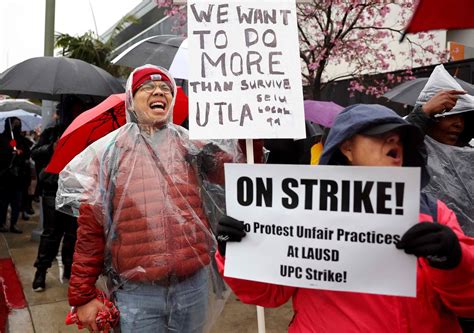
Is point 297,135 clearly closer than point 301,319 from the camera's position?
No

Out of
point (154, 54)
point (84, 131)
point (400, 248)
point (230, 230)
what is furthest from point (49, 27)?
point (400, 248)

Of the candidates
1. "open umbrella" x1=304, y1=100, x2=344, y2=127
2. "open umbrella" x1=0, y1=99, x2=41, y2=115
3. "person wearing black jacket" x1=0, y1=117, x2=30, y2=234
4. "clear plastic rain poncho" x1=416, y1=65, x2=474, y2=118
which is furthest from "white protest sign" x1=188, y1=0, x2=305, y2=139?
"open umbrella" x1=0, y1=99, x2=41, y2=115

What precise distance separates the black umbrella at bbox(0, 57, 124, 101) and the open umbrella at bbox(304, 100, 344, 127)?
205cm

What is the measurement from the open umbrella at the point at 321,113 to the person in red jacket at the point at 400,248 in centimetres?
277

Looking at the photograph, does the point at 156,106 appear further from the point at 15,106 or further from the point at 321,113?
the point at 15,106

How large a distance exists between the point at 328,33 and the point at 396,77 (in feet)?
6.40

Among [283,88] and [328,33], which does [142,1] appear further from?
[283,88]

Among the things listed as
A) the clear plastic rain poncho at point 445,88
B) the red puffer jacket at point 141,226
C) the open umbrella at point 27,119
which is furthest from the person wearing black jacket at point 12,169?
the clear plastic rain poncho at point 445,88

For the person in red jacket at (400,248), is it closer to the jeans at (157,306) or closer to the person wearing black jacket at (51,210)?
the jeans at (157,306)

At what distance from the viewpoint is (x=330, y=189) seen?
1393 mm

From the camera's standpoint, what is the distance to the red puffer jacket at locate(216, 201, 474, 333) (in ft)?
4.08

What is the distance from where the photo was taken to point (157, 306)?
6.86ft

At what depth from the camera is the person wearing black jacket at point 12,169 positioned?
7.58 meters

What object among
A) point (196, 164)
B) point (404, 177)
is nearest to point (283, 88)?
point (196, 164)
